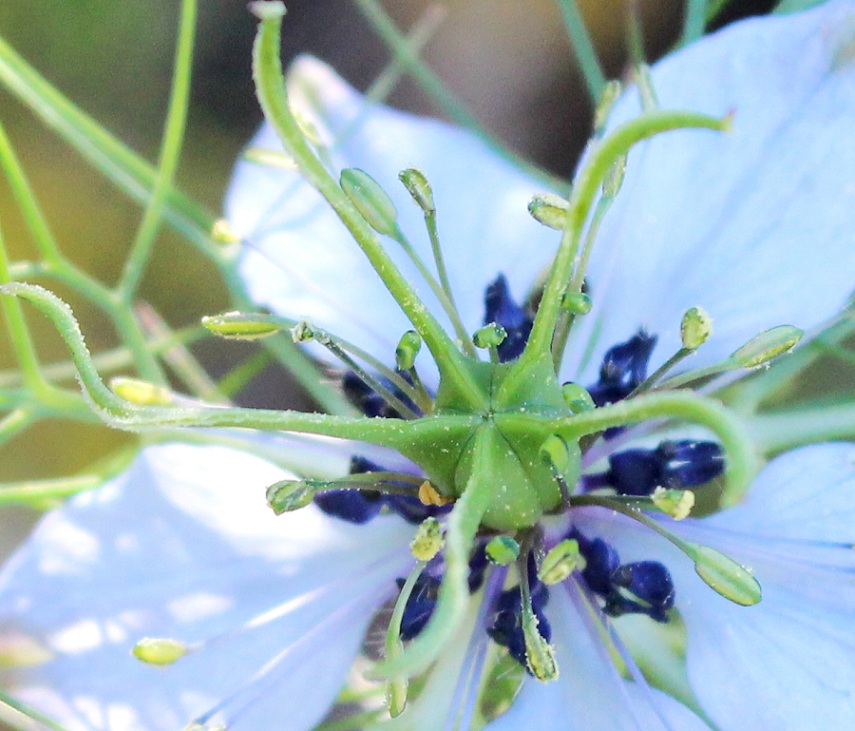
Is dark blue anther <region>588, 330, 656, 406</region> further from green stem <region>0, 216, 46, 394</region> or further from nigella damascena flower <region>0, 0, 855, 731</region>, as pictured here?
green stem <region>0, 216, 46, 394</region>

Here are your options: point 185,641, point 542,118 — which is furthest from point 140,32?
point 185,641

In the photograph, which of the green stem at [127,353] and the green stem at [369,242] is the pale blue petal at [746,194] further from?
the green stem at [127,353]

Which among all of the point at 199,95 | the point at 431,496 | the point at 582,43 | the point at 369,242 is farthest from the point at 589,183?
the point at 199,95

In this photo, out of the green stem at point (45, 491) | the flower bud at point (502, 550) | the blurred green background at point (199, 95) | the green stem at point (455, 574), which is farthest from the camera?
the blurred green background at point (199, 95)

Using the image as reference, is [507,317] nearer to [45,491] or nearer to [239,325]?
[239,325]

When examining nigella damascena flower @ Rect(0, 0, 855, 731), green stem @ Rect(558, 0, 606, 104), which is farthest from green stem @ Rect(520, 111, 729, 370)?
green stem @ Rect(558, 0, 606, 104)

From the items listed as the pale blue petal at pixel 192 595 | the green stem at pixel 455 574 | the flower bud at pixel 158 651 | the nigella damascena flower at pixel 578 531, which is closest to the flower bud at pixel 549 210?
the nigella damascena flower at pixel 578 531
